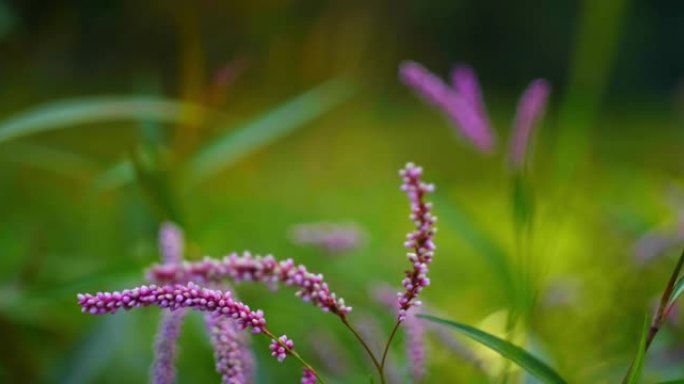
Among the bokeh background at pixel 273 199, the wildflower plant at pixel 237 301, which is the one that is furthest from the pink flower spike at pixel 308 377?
the bokeh background at pixel 273 199

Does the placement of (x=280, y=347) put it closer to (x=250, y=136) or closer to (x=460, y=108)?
(x=460, y=108)

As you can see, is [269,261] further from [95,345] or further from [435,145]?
[435,145]

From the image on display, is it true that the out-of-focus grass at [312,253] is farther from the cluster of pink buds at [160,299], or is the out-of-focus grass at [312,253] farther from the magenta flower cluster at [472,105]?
the cluster of pink buds at [160,299]

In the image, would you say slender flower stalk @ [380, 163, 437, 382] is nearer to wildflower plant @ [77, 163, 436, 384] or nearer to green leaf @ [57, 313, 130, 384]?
wildflower plant @ [77, 163, 436, 384]

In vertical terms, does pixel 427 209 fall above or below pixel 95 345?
below

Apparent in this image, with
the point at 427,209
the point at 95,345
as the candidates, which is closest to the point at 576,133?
the point at 95,345

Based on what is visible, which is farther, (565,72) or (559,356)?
(565,72)

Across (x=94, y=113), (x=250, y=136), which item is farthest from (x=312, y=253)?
(x=94, y=113)

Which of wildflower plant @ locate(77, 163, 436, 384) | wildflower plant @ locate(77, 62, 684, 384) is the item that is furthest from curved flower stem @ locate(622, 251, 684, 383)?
wildflower plant @ locate(77, 163, 436, 384)
